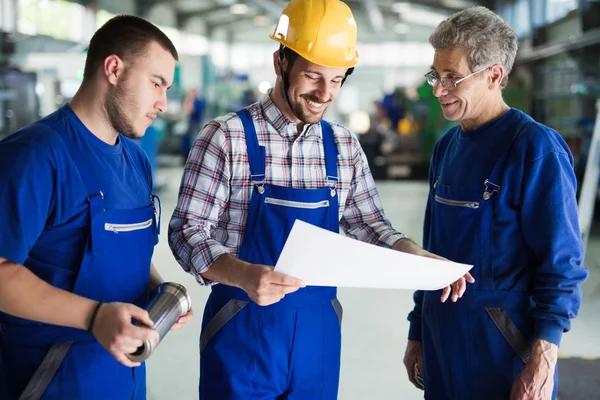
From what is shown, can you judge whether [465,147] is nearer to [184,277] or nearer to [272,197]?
[272,197]

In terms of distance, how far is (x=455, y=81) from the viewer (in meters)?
1.87

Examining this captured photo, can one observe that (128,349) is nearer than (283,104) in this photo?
Yes

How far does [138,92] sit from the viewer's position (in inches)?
62.3

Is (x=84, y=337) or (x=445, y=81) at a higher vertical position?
(x=445, y=81)

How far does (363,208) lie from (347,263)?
597mm

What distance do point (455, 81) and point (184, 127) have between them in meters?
15.3

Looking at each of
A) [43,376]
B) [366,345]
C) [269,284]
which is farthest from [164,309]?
[366,345]

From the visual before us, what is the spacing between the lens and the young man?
4.43ft

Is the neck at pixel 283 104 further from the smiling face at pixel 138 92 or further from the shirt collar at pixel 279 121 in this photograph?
the smiling face at pixel 138 92

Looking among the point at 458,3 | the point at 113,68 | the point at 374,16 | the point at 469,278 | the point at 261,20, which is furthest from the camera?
the point at 261,20

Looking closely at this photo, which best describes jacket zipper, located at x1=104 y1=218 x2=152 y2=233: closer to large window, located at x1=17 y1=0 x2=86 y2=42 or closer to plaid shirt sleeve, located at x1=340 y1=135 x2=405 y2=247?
plaid shirt sleeve, located at x1=340 y1=135 x2=405 y2=247

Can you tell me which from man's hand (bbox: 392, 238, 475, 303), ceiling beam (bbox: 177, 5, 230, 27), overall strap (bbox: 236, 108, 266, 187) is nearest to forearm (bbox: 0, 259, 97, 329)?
overall strap (bbox: 236, 108, 266, 187)

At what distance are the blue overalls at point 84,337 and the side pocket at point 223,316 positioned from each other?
0.30 meters

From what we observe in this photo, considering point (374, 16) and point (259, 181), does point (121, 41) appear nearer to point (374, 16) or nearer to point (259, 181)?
point (259, 181)
